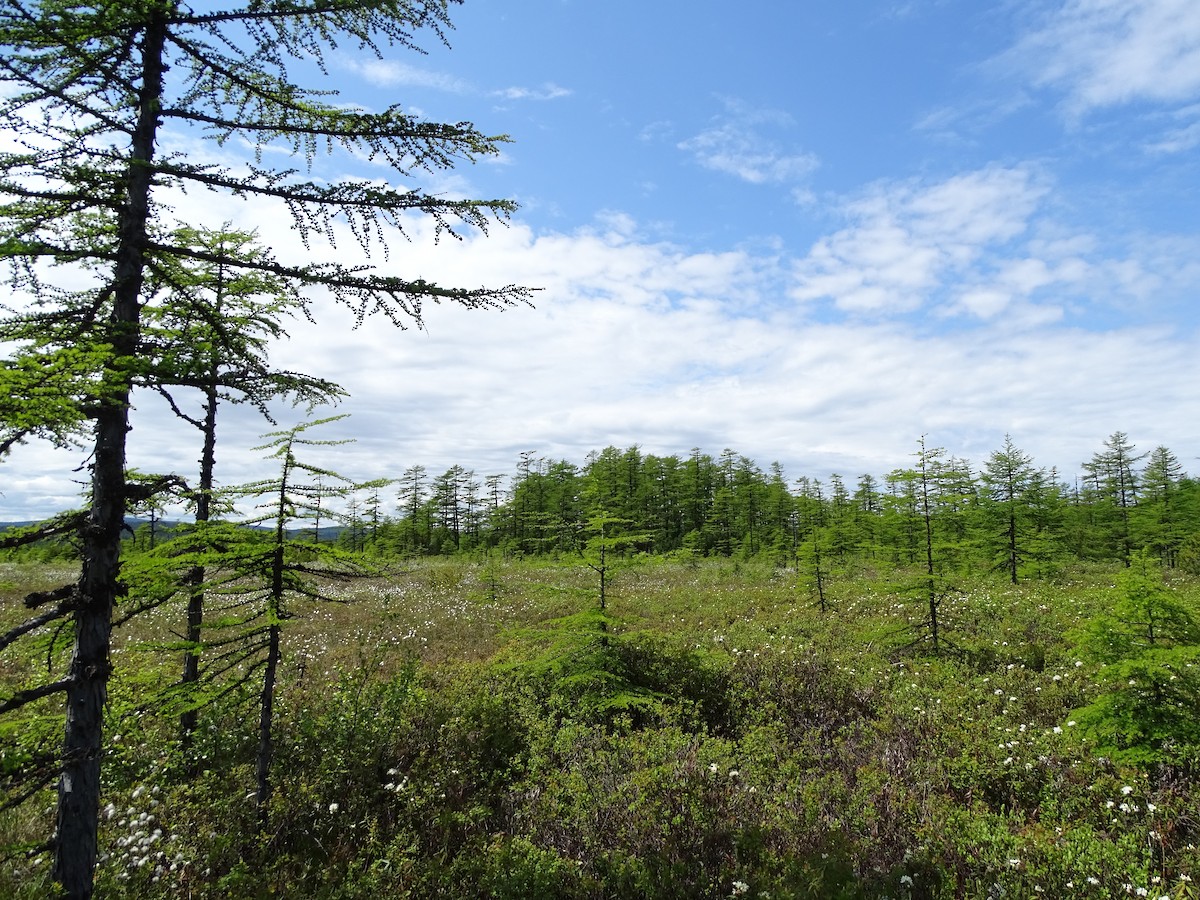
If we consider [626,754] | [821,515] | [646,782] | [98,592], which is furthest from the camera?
[821,515]

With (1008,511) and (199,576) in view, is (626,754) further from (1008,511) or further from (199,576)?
(1008,511)

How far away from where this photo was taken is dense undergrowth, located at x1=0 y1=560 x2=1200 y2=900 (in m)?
4.94

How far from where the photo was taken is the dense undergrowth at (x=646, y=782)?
494cm

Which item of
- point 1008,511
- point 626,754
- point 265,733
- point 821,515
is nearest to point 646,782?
point 626,754

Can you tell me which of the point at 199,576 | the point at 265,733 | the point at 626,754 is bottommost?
the point at 626,754

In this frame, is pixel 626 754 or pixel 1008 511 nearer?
pixel 626 754

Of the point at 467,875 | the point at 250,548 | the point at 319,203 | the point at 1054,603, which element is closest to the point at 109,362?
the point at 319,203

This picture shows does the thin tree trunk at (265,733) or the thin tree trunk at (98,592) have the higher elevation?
the thin tree trunk at (98,592)

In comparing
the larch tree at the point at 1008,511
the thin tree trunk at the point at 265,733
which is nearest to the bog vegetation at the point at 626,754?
the thin tree trunk at the point at 265,733

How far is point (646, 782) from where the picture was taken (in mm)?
6266

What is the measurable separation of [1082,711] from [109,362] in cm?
989

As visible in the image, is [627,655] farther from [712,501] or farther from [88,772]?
[712,501]

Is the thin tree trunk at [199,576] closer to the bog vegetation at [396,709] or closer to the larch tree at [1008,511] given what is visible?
the bog vegetation at [396,709]

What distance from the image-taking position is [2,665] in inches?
460
